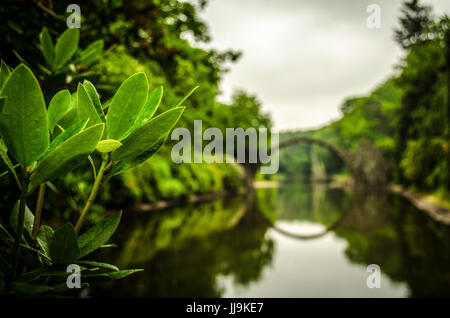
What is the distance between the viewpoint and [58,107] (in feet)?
1.55

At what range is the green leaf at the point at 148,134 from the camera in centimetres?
40

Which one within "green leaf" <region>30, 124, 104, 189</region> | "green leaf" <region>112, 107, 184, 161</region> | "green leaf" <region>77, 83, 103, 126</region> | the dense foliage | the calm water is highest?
the dense foliage

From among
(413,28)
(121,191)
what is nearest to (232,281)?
(121,191)

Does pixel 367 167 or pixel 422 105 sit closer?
pixel 422 105

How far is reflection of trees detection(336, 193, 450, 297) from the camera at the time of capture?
10.6 feet

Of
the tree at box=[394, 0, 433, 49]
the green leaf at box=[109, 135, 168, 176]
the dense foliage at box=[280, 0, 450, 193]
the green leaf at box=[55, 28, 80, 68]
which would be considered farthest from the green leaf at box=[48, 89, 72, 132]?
the tree at box=[394, 0, 433, 49]

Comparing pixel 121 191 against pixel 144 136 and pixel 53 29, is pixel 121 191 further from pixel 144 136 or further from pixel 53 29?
pixel 144 136

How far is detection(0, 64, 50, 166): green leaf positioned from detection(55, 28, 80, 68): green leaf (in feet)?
1.49

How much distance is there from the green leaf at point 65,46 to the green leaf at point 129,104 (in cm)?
45

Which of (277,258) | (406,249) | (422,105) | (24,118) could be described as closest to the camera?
(24,118)

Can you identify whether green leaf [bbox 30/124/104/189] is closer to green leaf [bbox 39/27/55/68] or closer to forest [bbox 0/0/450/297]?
forest [bbox 0/0/450/297]

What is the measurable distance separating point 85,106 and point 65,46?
0.45m

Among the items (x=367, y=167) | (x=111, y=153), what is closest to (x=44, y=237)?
(x=111, y=153)

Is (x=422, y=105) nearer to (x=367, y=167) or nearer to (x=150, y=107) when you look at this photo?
(x=367, y=167)
